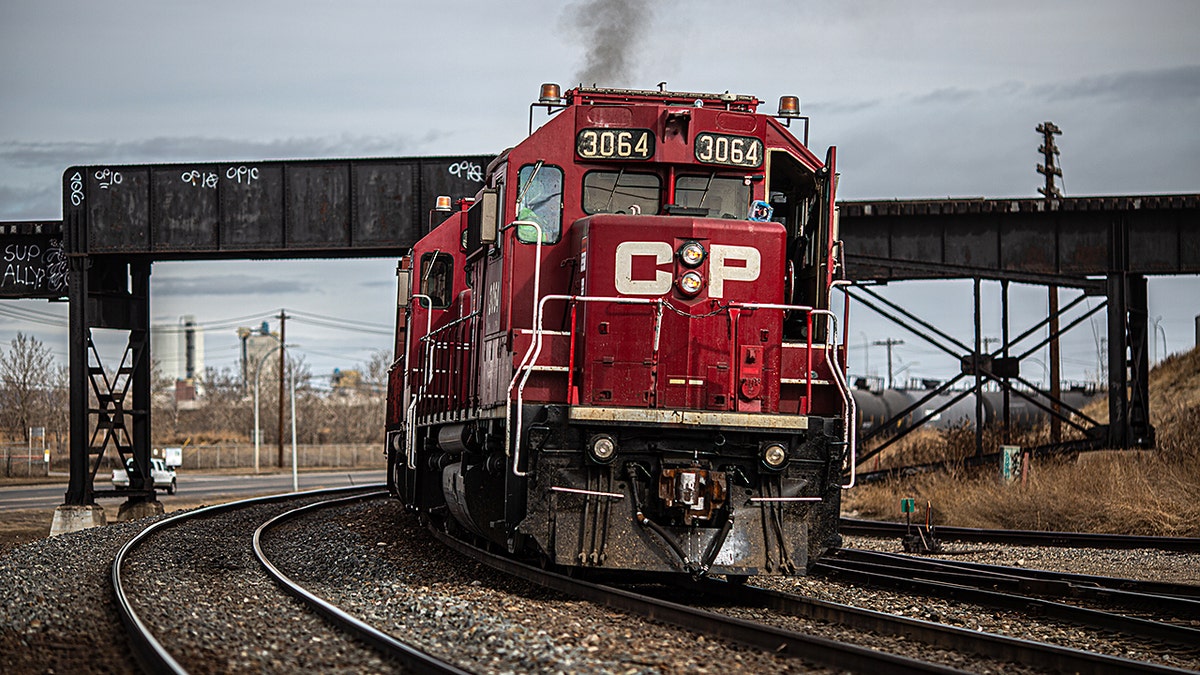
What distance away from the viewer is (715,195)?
10289 mm

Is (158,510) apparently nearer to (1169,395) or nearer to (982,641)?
(982,641)

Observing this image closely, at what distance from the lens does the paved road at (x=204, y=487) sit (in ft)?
121

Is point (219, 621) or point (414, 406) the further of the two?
point (414, 406)

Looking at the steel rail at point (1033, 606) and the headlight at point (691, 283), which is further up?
the headlight at point (691, 283)

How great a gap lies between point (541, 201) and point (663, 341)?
63.8 inches

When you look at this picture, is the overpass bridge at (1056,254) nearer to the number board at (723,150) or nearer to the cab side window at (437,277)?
the cab side window at (437,277)

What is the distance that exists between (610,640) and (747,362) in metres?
2.86

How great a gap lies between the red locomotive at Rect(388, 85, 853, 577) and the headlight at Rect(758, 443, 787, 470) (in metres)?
0.02

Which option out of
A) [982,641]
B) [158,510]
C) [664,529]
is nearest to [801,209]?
[664,529]

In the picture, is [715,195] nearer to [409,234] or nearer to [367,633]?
[367,633]

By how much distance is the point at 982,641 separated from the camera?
7.55 m

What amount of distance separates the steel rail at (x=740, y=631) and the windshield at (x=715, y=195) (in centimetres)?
320

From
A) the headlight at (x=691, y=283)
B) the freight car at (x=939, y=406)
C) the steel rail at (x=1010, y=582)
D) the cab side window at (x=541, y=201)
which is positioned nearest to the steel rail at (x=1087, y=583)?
the steel rail at (x=1010, y=582)

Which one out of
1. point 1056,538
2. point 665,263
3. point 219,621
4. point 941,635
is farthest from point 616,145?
point 1056,538
